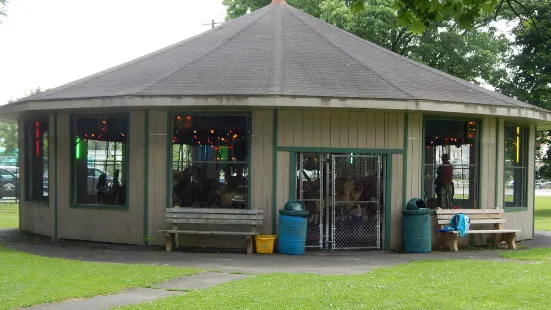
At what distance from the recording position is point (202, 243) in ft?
48.5

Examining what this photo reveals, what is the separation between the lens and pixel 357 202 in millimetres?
15070

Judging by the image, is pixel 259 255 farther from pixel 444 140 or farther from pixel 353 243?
pixel 444 140

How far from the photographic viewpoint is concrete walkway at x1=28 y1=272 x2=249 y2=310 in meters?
8.34

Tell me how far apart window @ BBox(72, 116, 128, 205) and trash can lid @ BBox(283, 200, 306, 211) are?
369cm

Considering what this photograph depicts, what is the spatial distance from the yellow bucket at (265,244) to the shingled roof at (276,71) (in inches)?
112

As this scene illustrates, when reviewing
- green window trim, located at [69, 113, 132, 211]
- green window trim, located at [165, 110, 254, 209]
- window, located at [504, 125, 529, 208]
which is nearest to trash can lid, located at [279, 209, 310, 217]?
green window trim, located at [165, 110, 254, 209]

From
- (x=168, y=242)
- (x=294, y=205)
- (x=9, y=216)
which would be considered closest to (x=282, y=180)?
(x=294, y=205)

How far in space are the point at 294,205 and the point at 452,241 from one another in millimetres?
3612

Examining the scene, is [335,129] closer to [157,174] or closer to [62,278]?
[157,174]

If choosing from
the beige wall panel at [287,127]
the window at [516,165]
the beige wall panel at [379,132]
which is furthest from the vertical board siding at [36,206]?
the window at [516,165]

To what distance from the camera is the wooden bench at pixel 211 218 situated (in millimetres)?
14195

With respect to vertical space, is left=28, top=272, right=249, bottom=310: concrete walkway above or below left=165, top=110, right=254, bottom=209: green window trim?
below

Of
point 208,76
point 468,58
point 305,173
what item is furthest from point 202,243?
point 468,58

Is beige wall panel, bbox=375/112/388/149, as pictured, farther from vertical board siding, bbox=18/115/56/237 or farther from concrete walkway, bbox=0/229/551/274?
vertical board siding, bbox=18/115/56/237
